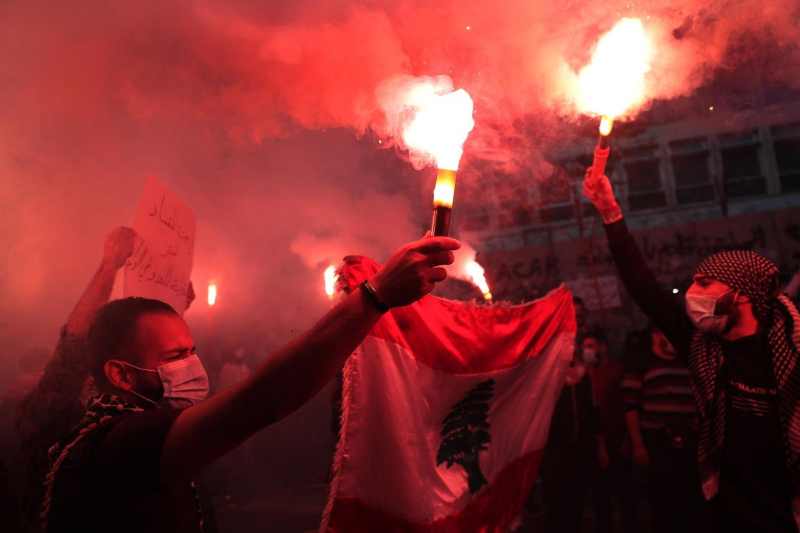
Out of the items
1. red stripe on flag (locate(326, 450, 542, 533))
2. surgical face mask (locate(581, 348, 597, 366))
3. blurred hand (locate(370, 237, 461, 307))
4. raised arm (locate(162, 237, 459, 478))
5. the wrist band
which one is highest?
surgical face mask (locate(581, 348, 597, 366))

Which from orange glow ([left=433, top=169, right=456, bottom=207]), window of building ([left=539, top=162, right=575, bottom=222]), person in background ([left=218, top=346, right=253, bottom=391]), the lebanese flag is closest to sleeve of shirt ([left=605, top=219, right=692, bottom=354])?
the lebanese flag

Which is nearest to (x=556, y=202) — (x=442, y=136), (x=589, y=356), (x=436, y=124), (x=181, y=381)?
(x=589, y=356)

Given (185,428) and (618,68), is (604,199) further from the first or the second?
(185,428)

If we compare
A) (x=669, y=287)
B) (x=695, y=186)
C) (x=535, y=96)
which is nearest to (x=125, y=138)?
(x=535, y=96)

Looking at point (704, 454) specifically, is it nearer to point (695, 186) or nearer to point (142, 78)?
point (142, 78)

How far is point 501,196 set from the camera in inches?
660

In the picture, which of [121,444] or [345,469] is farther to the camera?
[345,469]

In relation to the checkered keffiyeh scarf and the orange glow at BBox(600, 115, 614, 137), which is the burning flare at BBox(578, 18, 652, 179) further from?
the checkered keffiyeh scarf

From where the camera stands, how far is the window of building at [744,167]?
53.8ft

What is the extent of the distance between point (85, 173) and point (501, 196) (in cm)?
1364

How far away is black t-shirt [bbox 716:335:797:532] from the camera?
263 centimetres

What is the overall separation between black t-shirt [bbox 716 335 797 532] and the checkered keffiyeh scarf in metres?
0.04

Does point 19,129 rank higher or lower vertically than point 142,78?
lower

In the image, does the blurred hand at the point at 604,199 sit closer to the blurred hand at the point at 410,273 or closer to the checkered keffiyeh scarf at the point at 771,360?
the checkered keffiyeh scarf at the point at 771,360
